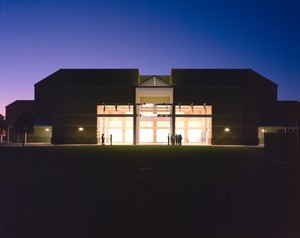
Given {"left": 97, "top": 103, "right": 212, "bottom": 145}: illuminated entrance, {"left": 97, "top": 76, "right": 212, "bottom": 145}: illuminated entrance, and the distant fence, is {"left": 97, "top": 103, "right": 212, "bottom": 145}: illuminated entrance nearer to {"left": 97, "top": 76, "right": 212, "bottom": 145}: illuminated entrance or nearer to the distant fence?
{"left": 97, "top": 76, "right": 212, "bottom": 145}: illuminated entrance

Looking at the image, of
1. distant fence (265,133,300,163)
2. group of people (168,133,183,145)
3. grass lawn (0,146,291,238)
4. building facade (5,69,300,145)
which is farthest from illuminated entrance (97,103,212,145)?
grass lawn (0,146,291,238)

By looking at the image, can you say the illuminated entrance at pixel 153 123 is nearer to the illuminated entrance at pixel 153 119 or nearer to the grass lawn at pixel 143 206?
the illuminated entrance at pixel 153 119

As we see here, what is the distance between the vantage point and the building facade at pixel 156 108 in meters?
48.7

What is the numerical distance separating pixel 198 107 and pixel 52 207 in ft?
142

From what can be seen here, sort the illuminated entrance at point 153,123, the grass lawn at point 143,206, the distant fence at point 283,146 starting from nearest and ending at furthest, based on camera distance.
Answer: the grass lawn at point 143,206 < the distant fence at point 283,146 < the illuminated entrance at point 153,123

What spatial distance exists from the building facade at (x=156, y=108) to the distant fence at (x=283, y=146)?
2746 centimetres

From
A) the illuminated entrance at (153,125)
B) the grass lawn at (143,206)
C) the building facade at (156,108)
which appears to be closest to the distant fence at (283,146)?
the grass lawn at (143,206)

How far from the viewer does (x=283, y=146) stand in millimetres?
18609

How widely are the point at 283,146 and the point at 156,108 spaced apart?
3260cm

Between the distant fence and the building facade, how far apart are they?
27.5m

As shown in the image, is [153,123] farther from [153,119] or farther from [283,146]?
[283,146]

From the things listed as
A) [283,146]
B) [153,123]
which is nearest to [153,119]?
[153,123]

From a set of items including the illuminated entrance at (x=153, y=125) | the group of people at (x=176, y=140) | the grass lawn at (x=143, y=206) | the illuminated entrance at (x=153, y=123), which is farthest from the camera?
the illuminated entrance at (x=153, y=125)

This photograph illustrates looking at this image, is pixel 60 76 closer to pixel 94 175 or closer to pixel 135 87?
pixel 135 87
